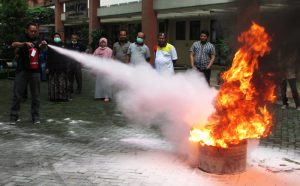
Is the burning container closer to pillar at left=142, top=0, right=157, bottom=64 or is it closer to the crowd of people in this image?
the crowd of people

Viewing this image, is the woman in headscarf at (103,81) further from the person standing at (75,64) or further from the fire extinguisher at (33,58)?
the fire extinguisher at (33,58)

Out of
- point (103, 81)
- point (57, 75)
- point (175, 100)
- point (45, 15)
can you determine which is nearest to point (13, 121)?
point (57, 75)

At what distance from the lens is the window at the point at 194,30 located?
24531 mm

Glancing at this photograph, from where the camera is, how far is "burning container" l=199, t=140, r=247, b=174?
17.6ft

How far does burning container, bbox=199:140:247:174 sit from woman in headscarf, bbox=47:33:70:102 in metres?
6.75

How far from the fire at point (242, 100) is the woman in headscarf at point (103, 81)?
593 centimetres

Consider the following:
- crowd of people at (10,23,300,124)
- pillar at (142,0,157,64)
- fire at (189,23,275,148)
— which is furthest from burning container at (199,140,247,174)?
pillar at (142,0,157,64)

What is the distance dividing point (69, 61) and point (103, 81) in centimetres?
146

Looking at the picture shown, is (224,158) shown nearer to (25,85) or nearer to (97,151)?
(97,151)

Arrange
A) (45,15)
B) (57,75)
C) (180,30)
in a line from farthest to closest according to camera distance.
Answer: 1. (45,15)
2. (180,30)
3. (57,75)

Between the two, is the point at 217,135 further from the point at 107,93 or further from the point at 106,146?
the point at 107,93

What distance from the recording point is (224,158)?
535 centimetres

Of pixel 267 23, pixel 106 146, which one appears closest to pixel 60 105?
pixel 106 146

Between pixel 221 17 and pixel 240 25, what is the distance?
1.64 feet
